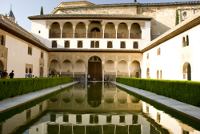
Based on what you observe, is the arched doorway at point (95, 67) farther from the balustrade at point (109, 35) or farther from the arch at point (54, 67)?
the arch at point (54, 67)

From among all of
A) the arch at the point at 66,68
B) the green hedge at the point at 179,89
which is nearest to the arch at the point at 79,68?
the arch at the point at 66,68

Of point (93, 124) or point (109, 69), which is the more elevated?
point (109, 69)

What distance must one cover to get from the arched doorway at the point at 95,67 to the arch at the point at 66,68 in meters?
2.90

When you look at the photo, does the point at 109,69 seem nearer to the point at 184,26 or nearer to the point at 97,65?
the point at 97,65

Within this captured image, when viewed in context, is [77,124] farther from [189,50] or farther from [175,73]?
[175,73]

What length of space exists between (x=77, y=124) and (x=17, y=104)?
3228mm

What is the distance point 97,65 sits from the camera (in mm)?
27234

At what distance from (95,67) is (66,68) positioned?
4.42m

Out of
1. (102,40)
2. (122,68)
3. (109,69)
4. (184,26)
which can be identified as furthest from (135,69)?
(184,26)

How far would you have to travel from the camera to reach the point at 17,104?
20.3ft

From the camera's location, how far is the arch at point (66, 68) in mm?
26484

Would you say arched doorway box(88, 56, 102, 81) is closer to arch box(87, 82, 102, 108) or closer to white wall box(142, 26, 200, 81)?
white wall box(142, 26, 200, 81)

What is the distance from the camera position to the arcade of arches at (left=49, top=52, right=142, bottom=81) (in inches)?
980

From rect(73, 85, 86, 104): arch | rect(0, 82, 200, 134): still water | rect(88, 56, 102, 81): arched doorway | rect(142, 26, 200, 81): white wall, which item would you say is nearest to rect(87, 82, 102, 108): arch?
rect(73, 85, 86, 104): arch
